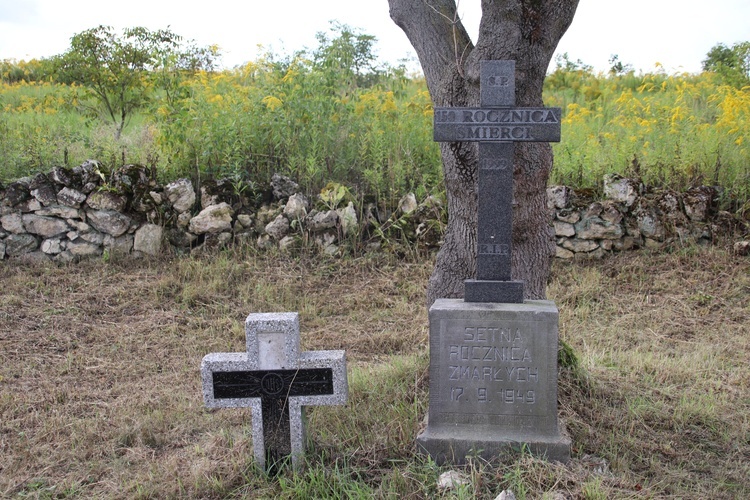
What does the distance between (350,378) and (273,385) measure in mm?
1227

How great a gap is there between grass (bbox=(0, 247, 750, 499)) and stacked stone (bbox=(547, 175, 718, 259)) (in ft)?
0.70

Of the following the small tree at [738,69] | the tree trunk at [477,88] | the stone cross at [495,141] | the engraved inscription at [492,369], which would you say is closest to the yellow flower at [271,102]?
the tree trunk at [477,88]

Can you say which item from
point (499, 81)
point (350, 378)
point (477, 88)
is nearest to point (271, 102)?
point (477, 88)

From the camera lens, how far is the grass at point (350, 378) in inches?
146

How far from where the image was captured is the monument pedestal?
3732mm

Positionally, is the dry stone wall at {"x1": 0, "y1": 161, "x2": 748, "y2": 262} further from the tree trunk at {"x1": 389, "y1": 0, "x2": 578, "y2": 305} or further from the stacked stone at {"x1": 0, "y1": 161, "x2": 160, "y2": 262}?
the tree trunk at {"x1": 389, "y1": 0, "x2": 578, "y2": 305}

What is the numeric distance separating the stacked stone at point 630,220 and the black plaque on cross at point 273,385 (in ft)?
14.9

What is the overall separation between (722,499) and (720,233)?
469cm

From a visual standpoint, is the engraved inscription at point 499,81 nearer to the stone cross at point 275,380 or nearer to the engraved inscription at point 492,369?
the engraved inscription at point 492,369

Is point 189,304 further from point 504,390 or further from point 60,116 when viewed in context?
point 60,116

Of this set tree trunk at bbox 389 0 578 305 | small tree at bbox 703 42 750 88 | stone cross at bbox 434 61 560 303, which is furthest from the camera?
small tree at bbox 703 42 750 88

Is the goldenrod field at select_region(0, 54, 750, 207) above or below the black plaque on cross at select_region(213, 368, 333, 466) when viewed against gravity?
above

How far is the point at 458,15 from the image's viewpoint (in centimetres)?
497

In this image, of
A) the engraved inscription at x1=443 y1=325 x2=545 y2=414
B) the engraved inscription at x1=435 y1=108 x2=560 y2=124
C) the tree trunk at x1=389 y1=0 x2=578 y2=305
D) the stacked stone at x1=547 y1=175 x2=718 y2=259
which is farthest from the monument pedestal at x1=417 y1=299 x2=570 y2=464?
the stacked stone at x1=547 y1=175 x2=718 y2=259
